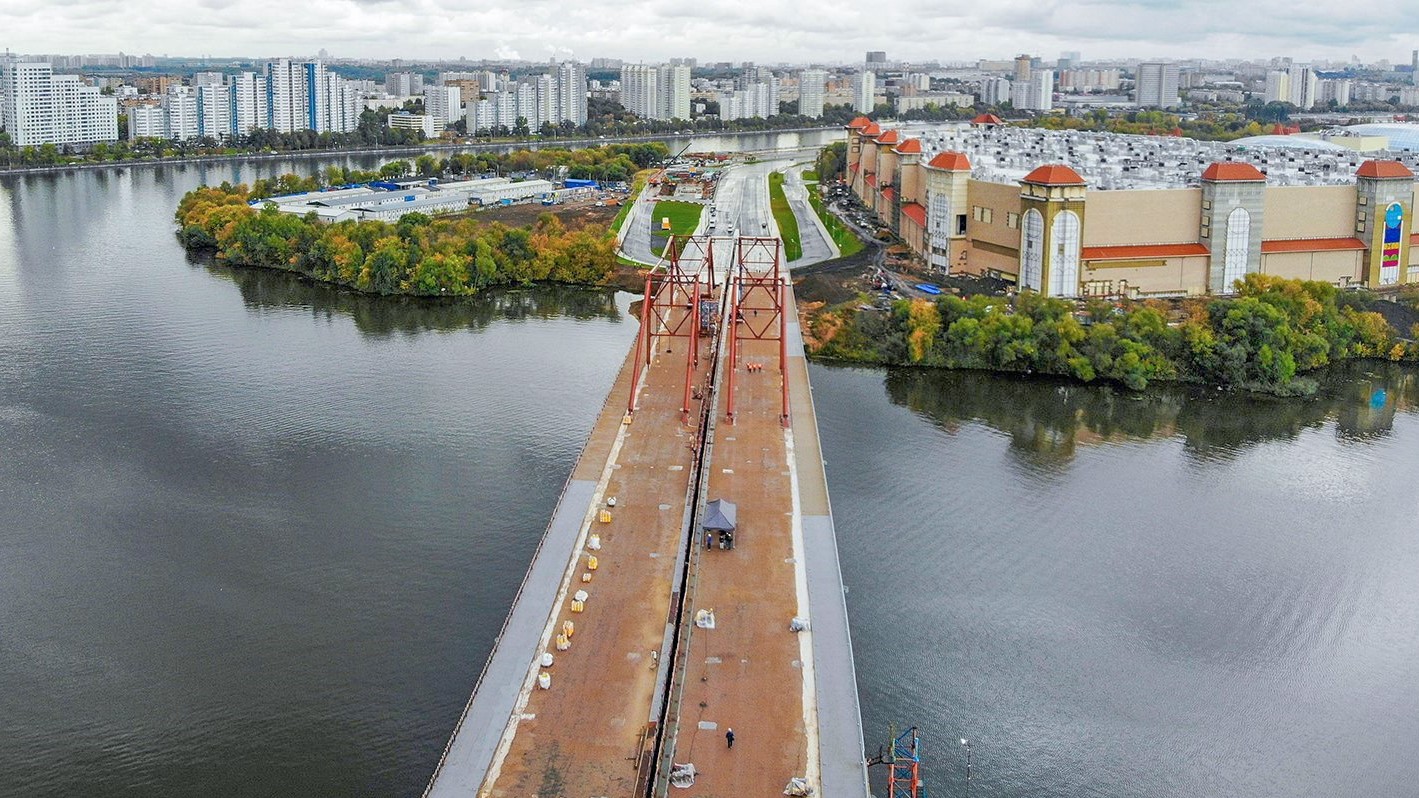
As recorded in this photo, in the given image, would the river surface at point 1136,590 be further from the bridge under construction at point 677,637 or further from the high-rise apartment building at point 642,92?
the high-rise apartment building at point 642,92

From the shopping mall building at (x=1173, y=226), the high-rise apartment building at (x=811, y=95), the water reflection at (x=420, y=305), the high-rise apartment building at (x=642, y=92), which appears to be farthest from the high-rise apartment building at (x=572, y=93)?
the shopping mall building at (x=1173, y=226)

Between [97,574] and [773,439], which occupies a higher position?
[773,439]

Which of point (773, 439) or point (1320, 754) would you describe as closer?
point (1320, 754)

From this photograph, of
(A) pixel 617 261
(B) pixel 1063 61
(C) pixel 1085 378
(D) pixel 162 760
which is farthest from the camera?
(B) pixel 1063 61

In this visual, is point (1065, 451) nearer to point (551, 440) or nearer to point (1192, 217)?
point (551, 440)

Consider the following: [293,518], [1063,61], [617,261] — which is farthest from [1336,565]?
[1063,61]

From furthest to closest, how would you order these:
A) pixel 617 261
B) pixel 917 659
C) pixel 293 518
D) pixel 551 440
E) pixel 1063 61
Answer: pixel 1063 61 < pixel 617 261 < pixel 551 440 < pixel 293 518 < pixel 917 659
